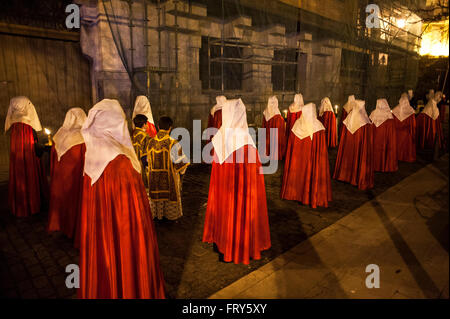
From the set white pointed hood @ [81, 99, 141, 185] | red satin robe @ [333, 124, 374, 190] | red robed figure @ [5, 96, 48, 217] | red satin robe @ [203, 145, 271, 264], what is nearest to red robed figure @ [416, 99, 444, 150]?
red satin robe @ [333, 124, 374, 190]

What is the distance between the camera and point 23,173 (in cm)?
529

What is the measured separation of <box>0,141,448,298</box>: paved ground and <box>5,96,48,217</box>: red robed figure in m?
0.27

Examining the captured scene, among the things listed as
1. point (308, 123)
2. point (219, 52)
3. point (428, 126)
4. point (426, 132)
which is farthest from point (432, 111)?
point (219, 52)

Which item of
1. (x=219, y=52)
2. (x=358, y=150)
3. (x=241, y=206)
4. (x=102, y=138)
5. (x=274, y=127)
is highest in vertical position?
(x=219, y=52)

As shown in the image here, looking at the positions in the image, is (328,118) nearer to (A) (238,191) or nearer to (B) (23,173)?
(A) (238,191)

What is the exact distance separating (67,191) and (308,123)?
14.8 ft

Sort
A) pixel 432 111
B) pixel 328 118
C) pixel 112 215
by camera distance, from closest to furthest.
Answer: pixel 112 215
pixel 432 111
pixel 328 118

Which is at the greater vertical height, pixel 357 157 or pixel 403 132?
pixel 403 132

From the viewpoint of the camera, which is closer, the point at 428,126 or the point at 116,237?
the point at 116,237

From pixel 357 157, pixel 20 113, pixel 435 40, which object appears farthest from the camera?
pixel 435 40

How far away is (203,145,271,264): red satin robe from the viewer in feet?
12.5

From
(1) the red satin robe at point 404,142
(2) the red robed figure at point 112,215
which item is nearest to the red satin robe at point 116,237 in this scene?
(2) the red robed figure at point 112,215

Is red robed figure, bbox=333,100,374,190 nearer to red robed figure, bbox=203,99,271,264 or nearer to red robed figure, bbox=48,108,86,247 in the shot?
red robed figure, bbox=203,99,271,264
